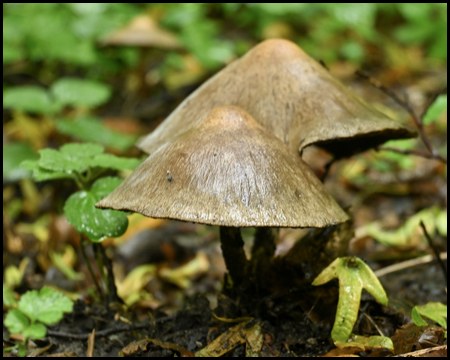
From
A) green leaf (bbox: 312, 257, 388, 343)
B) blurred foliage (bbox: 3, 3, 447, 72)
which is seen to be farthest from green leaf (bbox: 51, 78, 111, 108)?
green leaf (bbox: 312, 257, 388, 343)

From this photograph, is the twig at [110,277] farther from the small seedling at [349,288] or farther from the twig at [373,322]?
the twig at [373,322]

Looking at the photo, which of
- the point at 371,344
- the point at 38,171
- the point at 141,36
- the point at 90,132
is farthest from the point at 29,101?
the point at 371,344

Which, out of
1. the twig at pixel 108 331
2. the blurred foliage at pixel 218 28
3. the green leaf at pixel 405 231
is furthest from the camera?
the blurred foliage at pixel 218 28

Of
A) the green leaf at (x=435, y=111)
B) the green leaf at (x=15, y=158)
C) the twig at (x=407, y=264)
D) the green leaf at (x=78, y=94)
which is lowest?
the twig at (x=407, y=264)

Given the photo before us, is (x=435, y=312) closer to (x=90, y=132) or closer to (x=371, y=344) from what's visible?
(x=371, y=344)

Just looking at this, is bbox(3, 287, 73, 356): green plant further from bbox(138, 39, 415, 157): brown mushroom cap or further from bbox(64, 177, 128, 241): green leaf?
bbox(138, 39, 415, 157): brown mushroom cap

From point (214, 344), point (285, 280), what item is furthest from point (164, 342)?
point (285, 280)

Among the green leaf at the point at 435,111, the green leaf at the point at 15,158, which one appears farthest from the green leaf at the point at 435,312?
the green leaf at the point at 15,158
